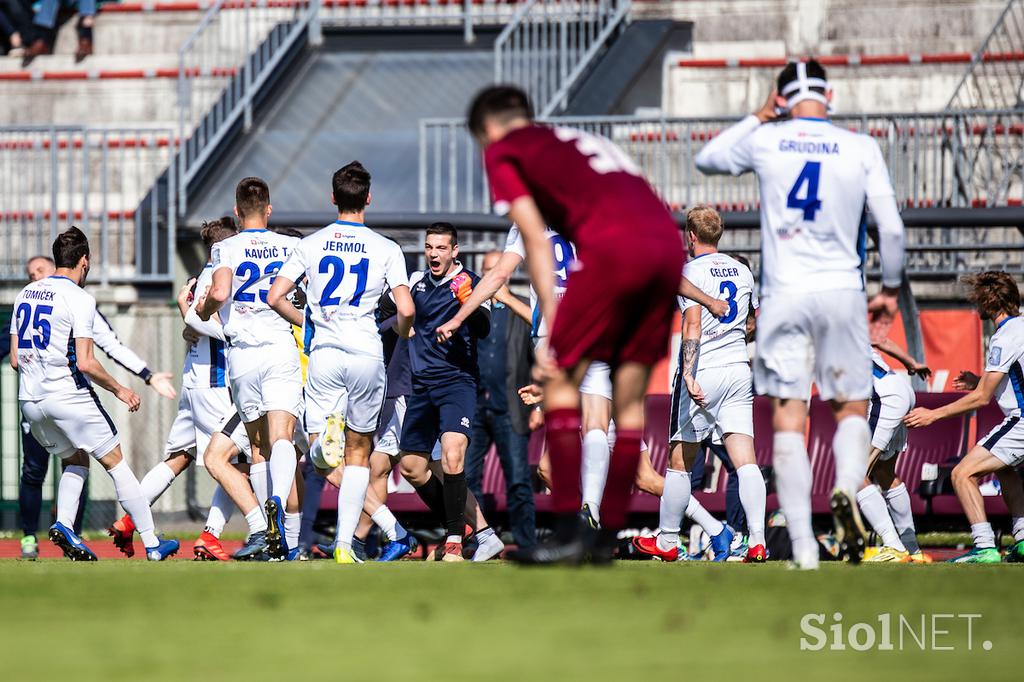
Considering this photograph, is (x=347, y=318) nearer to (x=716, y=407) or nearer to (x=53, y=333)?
(x=53, y=333)

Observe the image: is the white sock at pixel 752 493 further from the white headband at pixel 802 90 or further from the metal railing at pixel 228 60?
the metal railing at pixel 228 60

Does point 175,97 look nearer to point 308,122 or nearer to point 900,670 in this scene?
point 308,122

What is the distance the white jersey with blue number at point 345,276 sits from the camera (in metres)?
9.80

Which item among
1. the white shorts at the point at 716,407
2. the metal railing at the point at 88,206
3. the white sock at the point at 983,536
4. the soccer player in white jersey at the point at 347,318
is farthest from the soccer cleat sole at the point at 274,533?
the metal railing at the point at 88,206

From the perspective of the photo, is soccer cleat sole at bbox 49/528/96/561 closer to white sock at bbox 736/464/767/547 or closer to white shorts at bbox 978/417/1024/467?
white sock at bbox 736/464/767/547

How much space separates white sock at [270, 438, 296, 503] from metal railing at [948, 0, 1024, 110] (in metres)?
10.9

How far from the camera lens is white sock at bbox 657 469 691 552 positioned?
417 inches

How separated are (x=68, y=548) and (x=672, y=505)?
160 inches

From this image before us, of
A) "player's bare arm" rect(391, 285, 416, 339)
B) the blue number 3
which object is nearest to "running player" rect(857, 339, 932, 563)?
the blue number 3

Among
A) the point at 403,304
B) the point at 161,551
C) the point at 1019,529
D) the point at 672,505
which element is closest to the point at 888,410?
the point at 1019,529

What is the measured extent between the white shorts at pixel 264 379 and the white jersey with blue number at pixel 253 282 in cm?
8

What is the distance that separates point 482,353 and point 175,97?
1035 cm

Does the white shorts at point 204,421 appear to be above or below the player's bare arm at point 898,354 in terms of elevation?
below

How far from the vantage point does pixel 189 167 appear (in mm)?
19734
